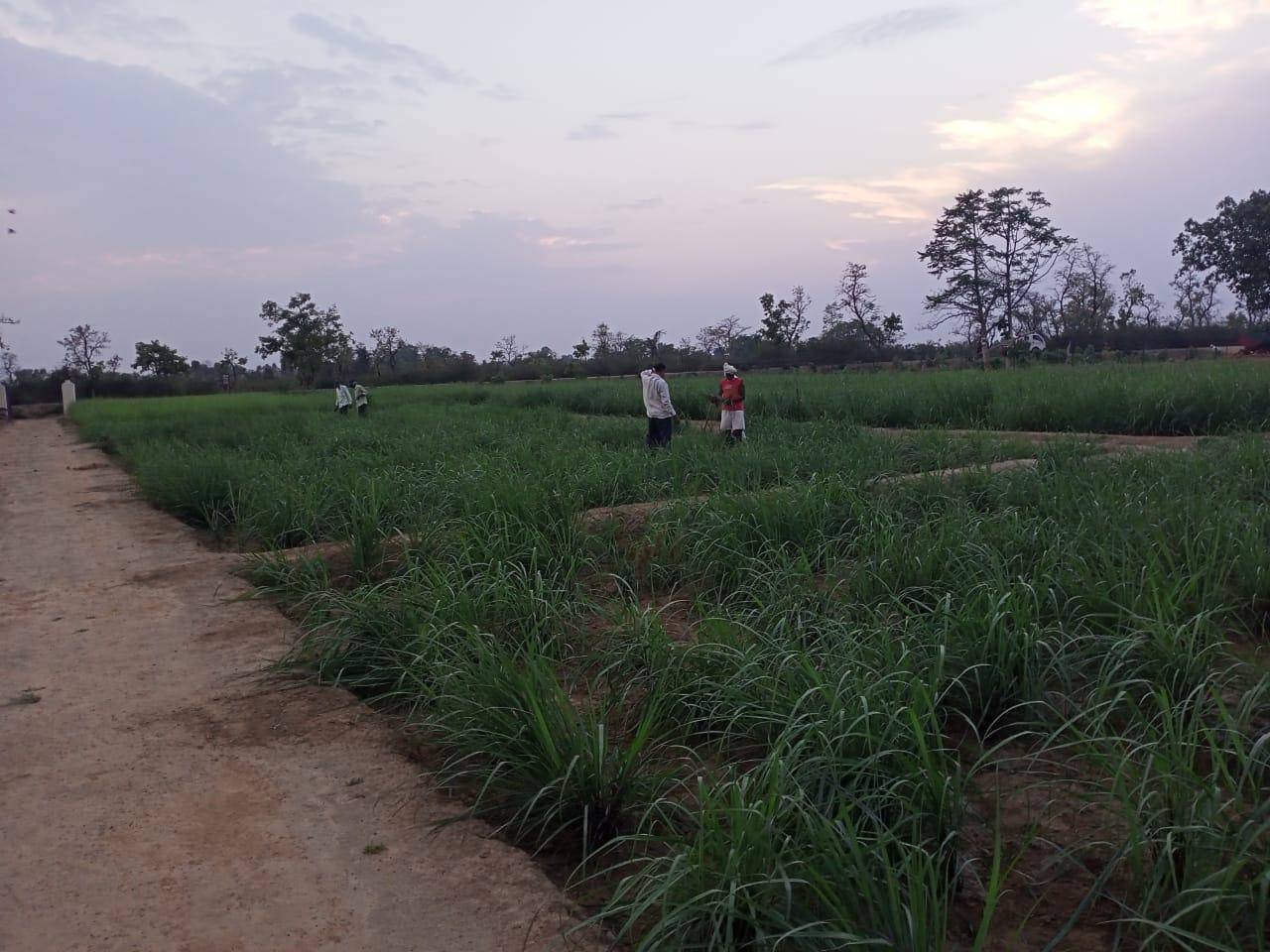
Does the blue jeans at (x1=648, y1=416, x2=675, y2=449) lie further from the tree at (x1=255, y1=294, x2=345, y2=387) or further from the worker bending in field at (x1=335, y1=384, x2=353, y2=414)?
the tree at (x1=255, y1=294, x2=345, y2=387)

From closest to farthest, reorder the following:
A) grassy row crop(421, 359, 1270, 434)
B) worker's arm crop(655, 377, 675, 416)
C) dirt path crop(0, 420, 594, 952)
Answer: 1. dirt path crop(0, 420, 594, 952)
2. worker's arm crop(655, 377, 675, 416)
3. grassy row crop(421, 359, 1270, 434)

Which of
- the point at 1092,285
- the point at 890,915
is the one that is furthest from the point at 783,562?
the point at 1092,285

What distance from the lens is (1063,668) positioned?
9.90ft

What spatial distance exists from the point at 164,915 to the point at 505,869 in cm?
81

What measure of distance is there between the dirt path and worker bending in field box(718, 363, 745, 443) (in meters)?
6.05

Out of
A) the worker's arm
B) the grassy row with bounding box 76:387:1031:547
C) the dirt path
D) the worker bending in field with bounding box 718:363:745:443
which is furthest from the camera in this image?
the worker's arm

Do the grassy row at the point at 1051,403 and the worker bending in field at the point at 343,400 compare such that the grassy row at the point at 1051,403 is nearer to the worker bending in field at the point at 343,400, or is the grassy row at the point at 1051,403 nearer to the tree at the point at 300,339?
the worker bending in field at the point at 343,400

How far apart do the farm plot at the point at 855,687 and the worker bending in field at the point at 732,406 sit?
3.65 m

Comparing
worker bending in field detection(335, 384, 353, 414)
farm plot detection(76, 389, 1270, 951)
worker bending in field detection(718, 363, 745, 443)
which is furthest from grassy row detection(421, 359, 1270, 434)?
worker bending in field detection(335, 384, 353, 414)

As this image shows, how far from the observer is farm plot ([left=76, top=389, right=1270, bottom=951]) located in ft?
6.75

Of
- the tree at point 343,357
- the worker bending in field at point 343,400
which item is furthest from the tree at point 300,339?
the worker bending in field at point 343,400

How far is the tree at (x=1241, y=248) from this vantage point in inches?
1485

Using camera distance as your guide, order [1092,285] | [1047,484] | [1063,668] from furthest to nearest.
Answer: [1092,285] → [1047,484] → [1063,668]

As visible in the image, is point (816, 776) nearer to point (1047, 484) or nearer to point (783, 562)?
point (783, 562)
